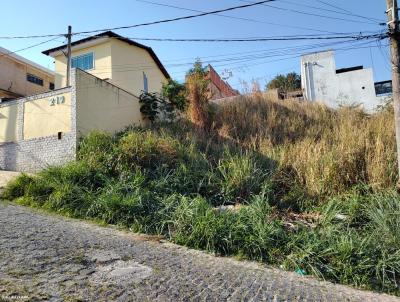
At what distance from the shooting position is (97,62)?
18.7 m

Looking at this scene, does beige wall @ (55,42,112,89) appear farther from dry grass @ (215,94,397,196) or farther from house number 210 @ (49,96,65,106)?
dry grass @ (215,94,397,196)

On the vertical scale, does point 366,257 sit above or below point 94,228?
below

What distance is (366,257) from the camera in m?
5.70

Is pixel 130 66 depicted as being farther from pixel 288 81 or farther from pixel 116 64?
pixel 288 81

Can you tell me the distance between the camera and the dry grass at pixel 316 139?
8.93 m

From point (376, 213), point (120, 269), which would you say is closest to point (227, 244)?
point (120, 269)

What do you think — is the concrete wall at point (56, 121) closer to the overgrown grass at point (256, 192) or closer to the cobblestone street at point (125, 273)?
the overgrown grass at point (256, 192)

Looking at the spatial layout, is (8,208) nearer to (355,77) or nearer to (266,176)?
(266,176)

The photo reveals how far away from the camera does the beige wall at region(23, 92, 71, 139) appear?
1170 centimetres

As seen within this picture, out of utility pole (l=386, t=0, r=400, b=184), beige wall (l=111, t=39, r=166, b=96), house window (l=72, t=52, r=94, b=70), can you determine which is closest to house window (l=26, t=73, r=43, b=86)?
house window (l=72, t=52, r=94, b=70)

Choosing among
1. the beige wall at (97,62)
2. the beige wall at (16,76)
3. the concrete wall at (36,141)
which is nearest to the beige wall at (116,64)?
the beige wall at (97,62)

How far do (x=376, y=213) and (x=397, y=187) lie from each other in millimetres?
1680

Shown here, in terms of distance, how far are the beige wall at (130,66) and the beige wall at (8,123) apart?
602cm

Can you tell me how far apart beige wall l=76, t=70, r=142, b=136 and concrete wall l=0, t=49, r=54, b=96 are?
8937mm
